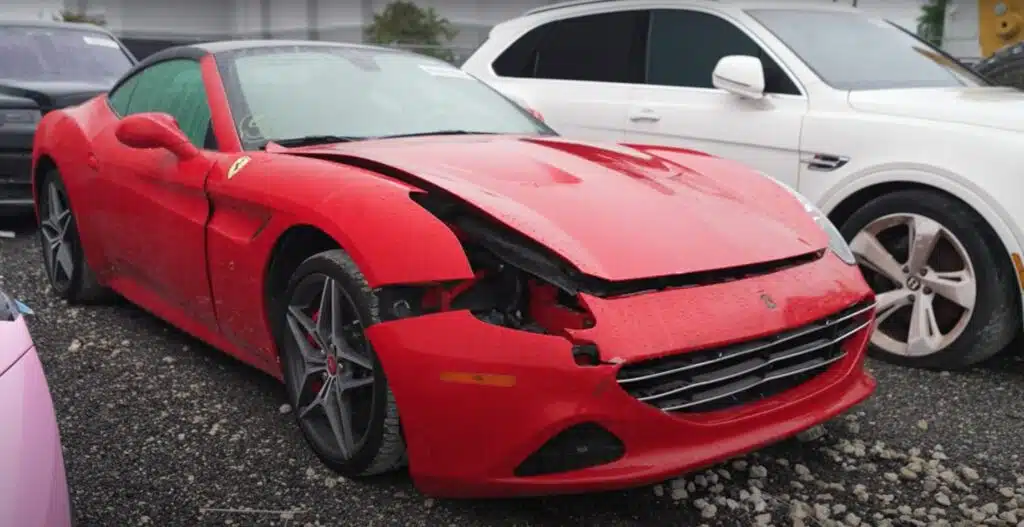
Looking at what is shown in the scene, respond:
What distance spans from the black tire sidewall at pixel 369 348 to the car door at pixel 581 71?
2606 mm

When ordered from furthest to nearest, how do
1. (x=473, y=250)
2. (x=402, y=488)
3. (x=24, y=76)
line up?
(x=24, y=76) < (x=402, y=488) < (x=473, y=250)

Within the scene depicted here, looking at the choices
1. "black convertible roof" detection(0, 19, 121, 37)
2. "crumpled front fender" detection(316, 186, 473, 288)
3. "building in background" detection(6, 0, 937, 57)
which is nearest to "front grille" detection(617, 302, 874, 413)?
"crumpled front fender" detection(316, 186, 473, 288)

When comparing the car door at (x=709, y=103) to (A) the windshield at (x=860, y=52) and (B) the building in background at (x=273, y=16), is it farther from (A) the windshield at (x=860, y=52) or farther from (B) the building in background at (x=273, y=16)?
(B) the building in background at (x=273, y=16)

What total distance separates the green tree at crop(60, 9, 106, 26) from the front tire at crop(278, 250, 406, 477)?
21059mm

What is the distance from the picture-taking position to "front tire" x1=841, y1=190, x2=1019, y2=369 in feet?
11.4

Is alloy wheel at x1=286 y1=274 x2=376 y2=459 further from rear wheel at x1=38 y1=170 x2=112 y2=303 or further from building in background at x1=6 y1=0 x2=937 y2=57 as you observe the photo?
building in background at x1=6 y1=0 x2=937 y2=57

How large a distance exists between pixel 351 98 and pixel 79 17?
71.7ft

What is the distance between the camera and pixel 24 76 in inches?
251

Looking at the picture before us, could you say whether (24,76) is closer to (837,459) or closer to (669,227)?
(669,227)

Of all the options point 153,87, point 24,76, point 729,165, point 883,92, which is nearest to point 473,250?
point 729,165

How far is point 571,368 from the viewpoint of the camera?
83.6 inches

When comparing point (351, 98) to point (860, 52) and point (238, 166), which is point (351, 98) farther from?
point (860, 52)

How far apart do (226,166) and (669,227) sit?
4.86 ft

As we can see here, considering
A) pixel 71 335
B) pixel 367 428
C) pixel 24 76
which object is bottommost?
pixel 71 335
